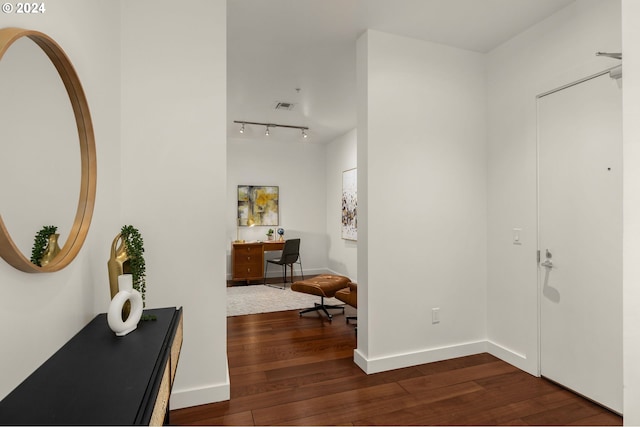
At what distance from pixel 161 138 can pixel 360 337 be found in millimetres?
2150

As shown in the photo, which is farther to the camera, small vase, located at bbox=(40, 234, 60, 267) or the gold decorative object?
the gold decorative object

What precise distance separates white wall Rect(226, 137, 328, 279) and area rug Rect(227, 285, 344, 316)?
1.02 meters

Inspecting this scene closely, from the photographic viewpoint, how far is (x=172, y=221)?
2.10 m

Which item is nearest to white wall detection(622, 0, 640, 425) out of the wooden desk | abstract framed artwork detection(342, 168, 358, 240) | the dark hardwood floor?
the dark hardwood floor

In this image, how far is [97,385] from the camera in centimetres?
93

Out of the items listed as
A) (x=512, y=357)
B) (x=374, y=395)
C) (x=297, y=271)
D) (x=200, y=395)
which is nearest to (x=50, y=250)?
(x=200, y=395)

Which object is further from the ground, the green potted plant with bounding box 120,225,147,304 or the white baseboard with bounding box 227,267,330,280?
the green potted plant with bounding box 120,225,147,304

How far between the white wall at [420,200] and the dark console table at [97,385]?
1.83 metres

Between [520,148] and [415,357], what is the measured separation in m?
1.95

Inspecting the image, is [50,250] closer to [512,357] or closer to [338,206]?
[512,357]

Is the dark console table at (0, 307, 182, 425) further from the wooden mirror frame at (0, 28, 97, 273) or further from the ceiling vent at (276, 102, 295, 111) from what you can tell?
the ceiling vent at (276, 102, 295, 111)

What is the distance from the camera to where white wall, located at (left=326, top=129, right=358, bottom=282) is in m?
5.80

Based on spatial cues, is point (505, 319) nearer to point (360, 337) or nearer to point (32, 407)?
point (360, 337)

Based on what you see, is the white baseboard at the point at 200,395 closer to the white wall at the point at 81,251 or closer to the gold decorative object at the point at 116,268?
the white wall at the point at 81,251
